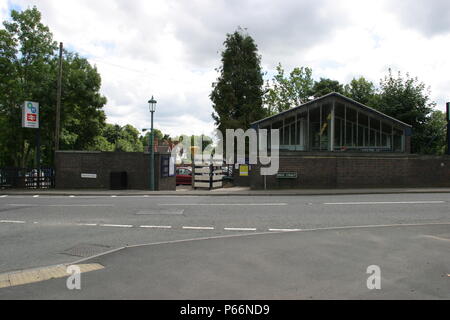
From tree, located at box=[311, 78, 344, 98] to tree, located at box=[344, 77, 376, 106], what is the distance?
160 centimetres

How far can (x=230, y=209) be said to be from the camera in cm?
1377

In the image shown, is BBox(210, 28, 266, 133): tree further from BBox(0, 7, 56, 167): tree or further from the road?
the road

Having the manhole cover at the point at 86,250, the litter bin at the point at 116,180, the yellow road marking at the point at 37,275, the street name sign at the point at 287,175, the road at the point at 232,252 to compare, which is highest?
the street name sign at the point at 287,175

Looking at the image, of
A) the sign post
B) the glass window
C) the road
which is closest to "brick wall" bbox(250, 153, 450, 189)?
the glass window

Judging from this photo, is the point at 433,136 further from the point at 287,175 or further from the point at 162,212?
the point at 162,212

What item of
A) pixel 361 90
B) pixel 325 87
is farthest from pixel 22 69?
pixel 361 90

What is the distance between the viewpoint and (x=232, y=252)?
712 cm

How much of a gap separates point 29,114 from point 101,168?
626 centimetres

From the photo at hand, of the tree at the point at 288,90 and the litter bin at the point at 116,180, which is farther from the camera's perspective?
the tree at the point at 288,90

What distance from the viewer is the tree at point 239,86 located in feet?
137

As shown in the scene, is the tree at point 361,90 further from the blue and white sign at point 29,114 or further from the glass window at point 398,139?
the blue and white sign at point 29,114

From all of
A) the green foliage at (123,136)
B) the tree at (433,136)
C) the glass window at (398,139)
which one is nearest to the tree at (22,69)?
→ the glass window at (398,139)

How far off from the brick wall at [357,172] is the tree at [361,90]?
2754cm

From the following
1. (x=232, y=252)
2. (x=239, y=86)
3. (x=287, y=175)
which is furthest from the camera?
(x=239, y=86)
